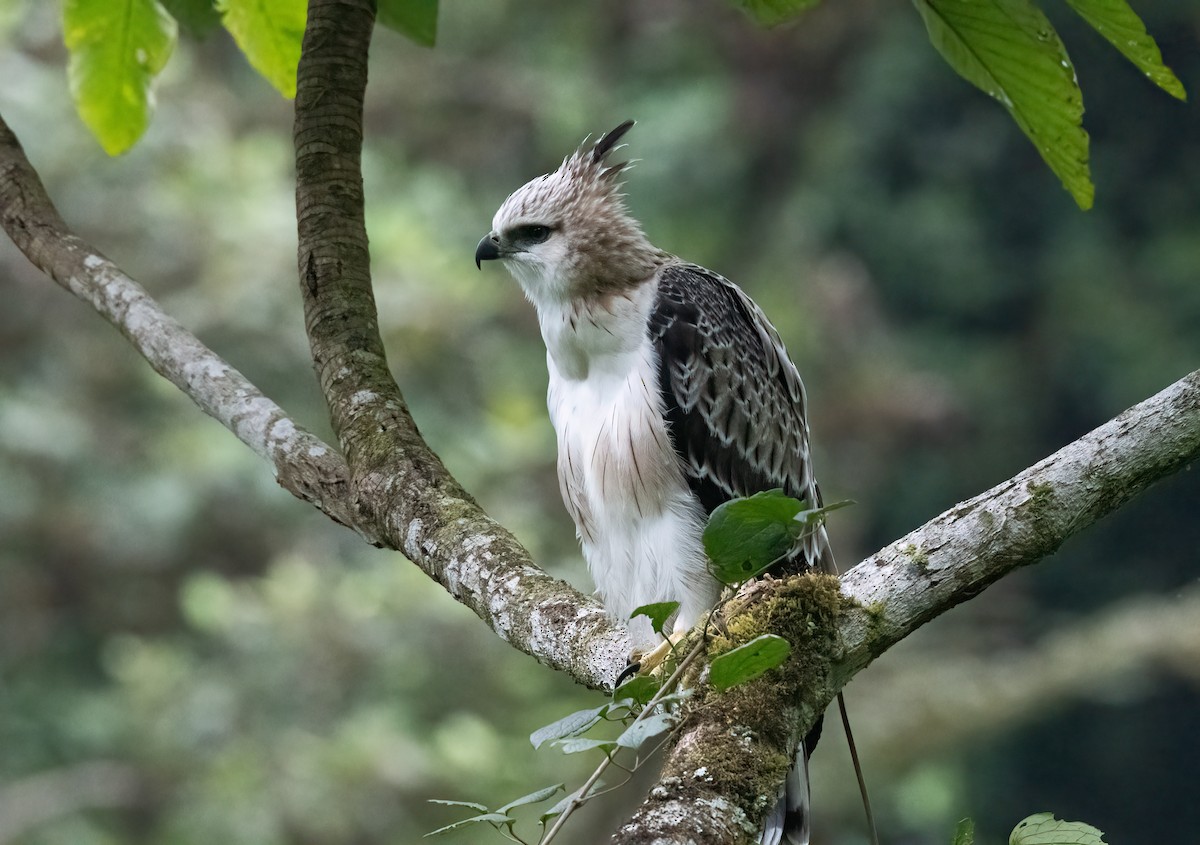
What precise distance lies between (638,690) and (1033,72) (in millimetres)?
879

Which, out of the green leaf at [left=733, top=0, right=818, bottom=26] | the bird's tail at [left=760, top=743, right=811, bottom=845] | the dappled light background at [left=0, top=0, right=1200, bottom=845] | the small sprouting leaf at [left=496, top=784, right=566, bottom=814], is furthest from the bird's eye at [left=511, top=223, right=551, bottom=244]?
the dappled light background at [left=0, top=0, right=1200, bottom=845]

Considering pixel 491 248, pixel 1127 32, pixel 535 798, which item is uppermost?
pixel 491 248

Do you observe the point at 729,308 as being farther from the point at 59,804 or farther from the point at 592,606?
the point at 59,804

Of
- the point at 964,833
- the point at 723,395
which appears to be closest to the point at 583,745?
the point at 964,833

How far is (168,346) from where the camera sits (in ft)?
7.23

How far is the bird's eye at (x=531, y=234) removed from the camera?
2.64 metres

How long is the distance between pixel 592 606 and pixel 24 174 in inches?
52.2

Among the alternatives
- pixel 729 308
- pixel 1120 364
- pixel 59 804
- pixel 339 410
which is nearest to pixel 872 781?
pixel 1120 364

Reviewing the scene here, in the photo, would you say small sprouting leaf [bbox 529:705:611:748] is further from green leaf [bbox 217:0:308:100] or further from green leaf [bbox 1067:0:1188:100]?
green leaf [bbox 217:0:308:100]

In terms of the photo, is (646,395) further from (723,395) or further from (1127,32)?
(1127,32)

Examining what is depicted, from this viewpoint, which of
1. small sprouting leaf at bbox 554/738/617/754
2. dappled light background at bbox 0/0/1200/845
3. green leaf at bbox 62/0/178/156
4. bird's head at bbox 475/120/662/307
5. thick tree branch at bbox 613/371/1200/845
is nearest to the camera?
small sprouting leaf at bbox 554/738/617/754

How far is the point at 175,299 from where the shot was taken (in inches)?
273

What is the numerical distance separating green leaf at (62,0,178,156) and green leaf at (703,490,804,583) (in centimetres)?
146

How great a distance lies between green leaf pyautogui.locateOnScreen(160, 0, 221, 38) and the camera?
2.21 metres
